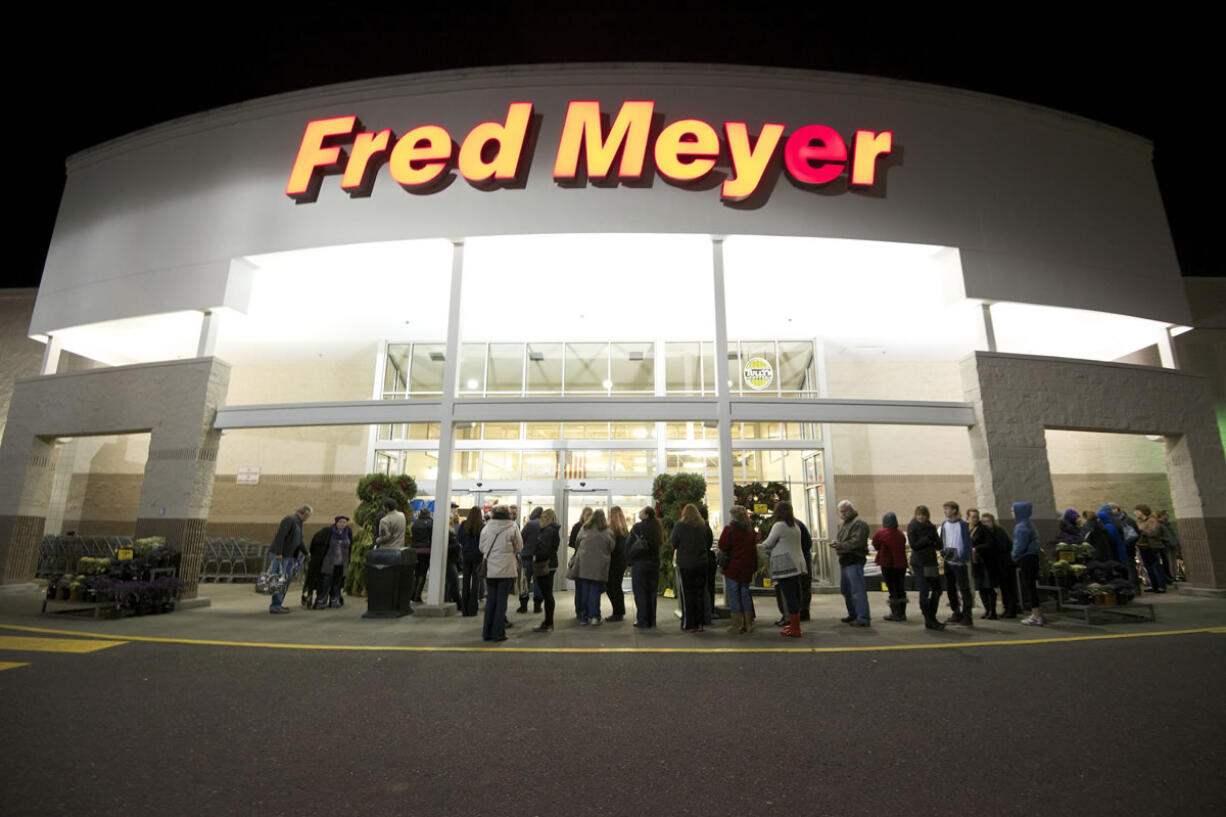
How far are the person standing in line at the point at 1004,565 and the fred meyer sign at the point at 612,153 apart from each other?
20.9ft

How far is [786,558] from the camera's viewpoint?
7414 mm

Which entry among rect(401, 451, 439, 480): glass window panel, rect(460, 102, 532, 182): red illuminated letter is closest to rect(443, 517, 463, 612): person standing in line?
rect(401, 451, 439, 480): glass window panel

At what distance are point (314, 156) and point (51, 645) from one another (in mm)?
8944

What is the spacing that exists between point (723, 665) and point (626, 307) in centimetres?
949

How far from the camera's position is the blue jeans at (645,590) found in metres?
7.91

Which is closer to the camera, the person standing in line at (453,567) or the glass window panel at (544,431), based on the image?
the person standing in line at (453,567)

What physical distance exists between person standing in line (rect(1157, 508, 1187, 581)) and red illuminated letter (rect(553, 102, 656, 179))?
42.8 ft

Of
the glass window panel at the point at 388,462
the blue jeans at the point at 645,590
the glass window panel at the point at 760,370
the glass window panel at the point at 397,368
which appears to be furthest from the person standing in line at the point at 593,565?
the glass window panel at the point at 397,368

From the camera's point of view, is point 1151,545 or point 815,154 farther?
point 1151,545

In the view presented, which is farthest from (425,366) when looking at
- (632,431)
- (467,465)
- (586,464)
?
(632,431)

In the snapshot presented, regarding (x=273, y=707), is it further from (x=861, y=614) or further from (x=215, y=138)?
(x=215, y=138)

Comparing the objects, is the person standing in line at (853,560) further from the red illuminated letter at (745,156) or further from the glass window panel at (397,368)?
the glass window panel at (397,368)

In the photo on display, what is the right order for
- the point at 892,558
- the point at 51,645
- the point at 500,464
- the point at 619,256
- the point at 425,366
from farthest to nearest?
the point at 425,366, the point at 500,464, the point at 619,256, the point at 892,558, the point at 51,645

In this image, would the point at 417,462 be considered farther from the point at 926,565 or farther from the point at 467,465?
the point at 926,565
